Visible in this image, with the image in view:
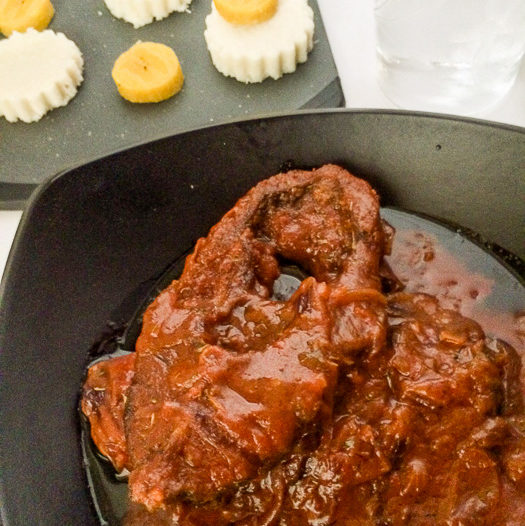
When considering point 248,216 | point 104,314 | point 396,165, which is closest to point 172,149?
point 248,216

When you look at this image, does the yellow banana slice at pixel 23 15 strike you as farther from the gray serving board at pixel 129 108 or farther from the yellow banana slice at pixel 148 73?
the yellow banana slice at pixel 148 73

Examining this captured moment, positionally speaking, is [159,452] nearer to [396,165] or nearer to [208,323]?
[208,323]

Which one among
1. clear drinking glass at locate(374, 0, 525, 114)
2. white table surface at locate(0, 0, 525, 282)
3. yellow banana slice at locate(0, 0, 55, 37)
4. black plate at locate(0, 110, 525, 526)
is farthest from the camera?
yellow banana slice at locate(0, 0, 55, 37)

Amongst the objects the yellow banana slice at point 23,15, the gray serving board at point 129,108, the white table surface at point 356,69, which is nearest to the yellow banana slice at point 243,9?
the gray serving board at point 129,108

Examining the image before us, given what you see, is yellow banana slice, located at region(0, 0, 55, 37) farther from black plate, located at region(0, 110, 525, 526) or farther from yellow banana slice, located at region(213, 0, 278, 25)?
black plate, located at region(0, 110, 525, 526)

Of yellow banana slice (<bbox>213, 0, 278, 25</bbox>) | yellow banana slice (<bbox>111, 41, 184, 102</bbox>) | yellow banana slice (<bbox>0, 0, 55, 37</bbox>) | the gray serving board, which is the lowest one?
the gray serving board

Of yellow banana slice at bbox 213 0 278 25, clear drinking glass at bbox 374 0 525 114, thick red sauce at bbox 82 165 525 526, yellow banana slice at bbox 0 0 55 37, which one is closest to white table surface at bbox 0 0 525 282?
clear drinking glass at bbox 374 0 525 114
